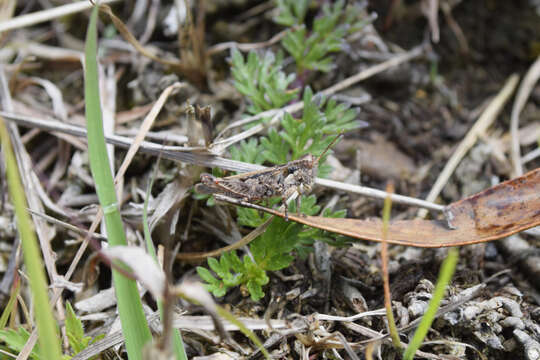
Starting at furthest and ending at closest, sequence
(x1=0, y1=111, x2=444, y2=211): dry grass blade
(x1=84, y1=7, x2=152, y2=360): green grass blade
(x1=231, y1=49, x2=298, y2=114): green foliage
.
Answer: (x1=231, y1=49, x2=298, y2=114): green foliage < (x1=0, y1=111, x2=444, y2=211): dry grass blade < (x1=84, y1=7, x2=152, y2=360): green grass blade

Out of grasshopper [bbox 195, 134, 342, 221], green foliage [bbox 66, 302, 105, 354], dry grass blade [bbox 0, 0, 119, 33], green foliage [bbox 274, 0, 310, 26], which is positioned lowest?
green foliage [bbox 66, 302, 105, 354]

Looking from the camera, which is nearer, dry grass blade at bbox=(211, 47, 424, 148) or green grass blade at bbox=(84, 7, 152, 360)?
green grass blade at bbox=(84, 7, 152, 360)

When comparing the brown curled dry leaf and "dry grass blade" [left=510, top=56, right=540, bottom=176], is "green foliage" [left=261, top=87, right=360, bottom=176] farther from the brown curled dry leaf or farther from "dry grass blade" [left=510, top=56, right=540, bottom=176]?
"dry grass blade" [left=510, top=56, right=540, bottom=176]

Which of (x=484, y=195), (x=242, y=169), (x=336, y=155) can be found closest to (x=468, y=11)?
(x=336, y=155)

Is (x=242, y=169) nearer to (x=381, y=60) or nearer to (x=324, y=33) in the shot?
(x=324, y=33)

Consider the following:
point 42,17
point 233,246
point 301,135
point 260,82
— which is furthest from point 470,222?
point 42,17

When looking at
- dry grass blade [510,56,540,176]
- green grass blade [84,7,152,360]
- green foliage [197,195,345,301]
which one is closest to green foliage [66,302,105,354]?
green grass blade [84,7,152,360]

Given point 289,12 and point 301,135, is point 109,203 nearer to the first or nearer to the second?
point 301,135

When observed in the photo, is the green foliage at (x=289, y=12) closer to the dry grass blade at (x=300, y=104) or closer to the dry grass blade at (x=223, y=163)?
the dry grass blade at (x=300, y=104)
